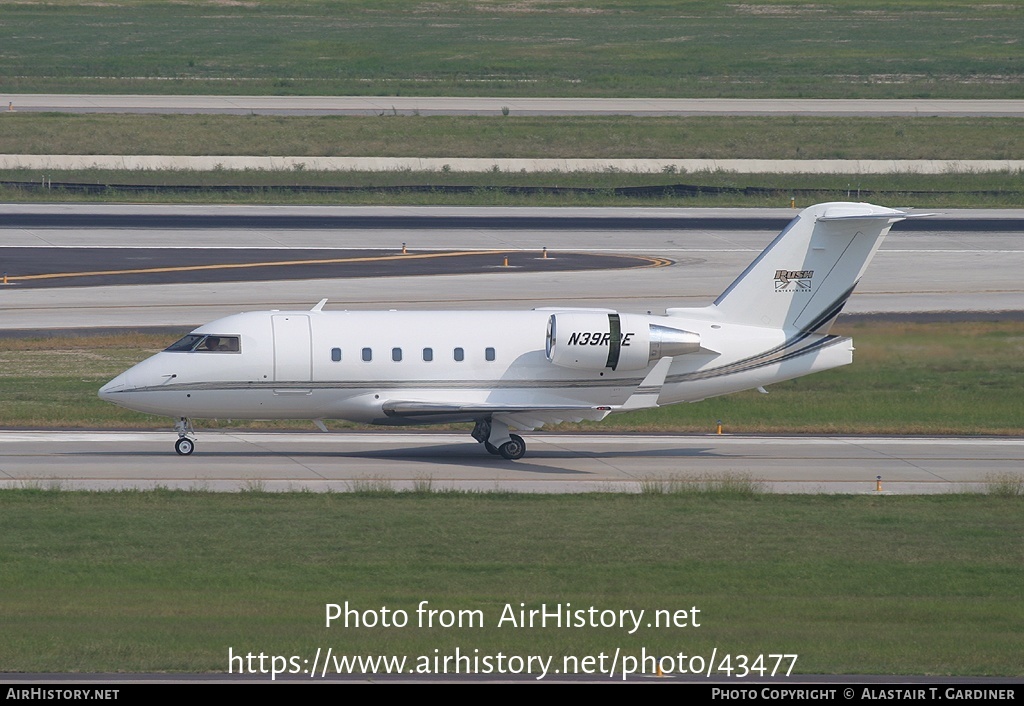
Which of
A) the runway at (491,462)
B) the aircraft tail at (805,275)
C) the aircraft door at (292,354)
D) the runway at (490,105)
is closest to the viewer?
the runway at (491,462)

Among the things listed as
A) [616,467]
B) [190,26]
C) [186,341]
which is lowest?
[616,467]

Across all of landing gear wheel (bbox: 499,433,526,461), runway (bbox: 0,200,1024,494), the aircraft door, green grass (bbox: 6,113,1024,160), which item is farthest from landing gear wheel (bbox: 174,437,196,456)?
green grass (bbox: 6,113,1024,160)

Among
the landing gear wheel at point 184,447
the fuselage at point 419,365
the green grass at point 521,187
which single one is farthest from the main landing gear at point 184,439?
the green grass at point 521,187

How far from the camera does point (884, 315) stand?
51.2 meters

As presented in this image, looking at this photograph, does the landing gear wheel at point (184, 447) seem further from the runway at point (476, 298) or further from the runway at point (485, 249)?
the runway at point (485, 249)

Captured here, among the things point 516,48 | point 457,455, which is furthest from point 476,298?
point 516,48

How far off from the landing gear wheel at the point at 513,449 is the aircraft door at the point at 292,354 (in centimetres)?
484

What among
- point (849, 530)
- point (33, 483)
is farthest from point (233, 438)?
point (849, 530)

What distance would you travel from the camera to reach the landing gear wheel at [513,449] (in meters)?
33.8

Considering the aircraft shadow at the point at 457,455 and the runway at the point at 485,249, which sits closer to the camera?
the aircraft shadow at the point at 457,455

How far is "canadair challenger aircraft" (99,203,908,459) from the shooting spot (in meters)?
32.9

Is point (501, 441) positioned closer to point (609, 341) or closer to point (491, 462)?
point (491, 462)
